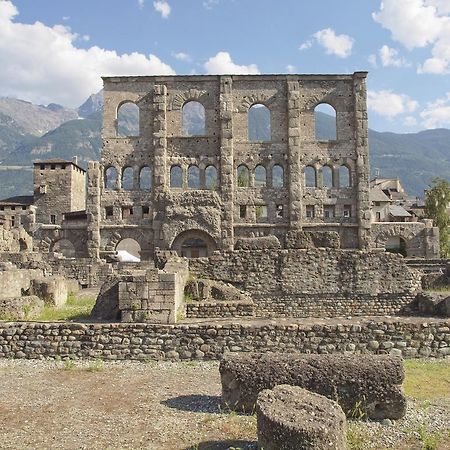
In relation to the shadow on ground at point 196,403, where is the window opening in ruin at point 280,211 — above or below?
above

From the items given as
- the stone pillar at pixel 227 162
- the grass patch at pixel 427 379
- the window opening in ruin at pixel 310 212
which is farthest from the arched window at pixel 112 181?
the grass patch at pixel 427 379

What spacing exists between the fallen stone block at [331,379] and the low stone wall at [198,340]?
274cm

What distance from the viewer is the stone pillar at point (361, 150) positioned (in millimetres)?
36281

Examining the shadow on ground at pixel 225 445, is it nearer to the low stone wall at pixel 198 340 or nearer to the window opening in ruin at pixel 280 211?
the low stone wall at pixel 198 340

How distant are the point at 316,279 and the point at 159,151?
2201 centimetres

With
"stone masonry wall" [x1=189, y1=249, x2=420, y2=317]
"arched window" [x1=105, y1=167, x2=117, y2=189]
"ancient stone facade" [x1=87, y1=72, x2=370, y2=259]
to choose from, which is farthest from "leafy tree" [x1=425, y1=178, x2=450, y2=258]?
"stone masonry wall" [x1=189, y1=249, x2=420, y2=317]

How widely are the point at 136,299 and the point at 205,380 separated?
11.0 feet

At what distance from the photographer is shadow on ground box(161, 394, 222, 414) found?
6.84 metres

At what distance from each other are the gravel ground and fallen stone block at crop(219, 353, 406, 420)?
0.25 metres

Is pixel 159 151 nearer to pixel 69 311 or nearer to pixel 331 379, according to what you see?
pixel 69 311

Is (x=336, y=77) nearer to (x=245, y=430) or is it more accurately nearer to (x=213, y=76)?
(x=213, y=76)

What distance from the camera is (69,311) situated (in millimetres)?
14086

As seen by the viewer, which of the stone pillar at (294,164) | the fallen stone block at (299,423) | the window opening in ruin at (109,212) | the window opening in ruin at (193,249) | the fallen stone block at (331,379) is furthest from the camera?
the window opening in ruin at (193,249)

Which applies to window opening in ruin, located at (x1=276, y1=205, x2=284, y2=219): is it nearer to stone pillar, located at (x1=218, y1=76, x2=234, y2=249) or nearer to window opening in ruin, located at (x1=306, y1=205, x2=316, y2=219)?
window opening in ruin, located at (x1=306, y1=205, x2=316, y2=219)
